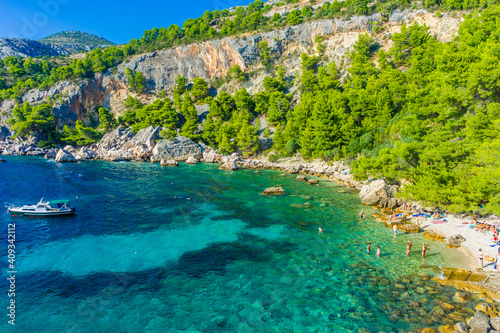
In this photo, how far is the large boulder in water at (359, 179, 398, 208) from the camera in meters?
34.0

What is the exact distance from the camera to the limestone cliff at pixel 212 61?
94688 millimetres

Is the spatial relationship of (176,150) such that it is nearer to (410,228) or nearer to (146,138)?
(146,138)

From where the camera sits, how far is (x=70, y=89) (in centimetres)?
10825

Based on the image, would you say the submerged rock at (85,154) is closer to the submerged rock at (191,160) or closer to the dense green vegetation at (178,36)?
the submerged rock at (191,160)

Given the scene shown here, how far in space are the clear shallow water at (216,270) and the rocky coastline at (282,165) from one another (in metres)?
1.53

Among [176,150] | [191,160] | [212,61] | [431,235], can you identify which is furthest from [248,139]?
[212,61]

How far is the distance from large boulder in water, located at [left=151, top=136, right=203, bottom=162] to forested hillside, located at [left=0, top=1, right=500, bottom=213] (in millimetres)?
6420

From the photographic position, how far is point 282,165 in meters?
68.9

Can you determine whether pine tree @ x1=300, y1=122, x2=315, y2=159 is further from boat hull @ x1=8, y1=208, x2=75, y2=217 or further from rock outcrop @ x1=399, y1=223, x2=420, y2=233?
boat hull @ x1=8, y1=208, x2=75, y2=217

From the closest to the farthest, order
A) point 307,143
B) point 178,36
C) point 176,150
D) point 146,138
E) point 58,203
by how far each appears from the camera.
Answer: point 58,203, point 307,143, point 176,150, point 146,138, point 178,36

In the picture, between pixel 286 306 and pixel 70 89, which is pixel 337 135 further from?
pixel 70 89

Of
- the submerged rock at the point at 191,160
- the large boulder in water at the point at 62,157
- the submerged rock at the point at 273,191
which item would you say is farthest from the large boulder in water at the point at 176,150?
the submerged rock at the point at 273,191

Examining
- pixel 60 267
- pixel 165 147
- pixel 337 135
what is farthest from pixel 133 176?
pixel 337 135

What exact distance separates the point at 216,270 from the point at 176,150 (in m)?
66.2
